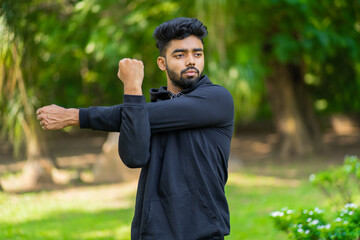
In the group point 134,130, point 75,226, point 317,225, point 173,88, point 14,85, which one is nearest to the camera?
point 134,130

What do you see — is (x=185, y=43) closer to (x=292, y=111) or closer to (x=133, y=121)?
(x=133, y=121)

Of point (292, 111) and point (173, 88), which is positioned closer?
point (173, 88)

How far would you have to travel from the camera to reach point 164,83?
10414 mm

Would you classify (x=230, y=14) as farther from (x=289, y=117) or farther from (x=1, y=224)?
(x=1, y=224)

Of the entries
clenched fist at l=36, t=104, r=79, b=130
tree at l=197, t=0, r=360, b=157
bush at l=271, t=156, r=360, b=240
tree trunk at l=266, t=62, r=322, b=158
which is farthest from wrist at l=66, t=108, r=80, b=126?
tree trunk at l=266, t=62, r=322, b=158

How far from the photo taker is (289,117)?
12625mm

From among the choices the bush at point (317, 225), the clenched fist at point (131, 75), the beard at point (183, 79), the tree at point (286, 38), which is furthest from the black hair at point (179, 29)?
the tree at point (286, 38)

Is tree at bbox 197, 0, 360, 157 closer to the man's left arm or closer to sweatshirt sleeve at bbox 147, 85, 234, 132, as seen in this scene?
sweatshirt sleeve at bbox 147, 85, 234, 132

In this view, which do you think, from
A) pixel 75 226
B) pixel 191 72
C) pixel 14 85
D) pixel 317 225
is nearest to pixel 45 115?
pixel 191 72

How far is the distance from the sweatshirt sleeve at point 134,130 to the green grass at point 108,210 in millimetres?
4011

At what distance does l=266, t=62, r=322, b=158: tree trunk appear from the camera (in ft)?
41.3

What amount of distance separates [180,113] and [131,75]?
271 millimetres

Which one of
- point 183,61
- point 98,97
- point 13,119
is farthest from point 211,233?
point 98,97

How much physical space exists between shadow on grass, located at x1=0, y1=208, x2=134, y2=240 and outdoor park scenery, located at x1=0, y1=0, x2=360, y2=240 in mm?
26
